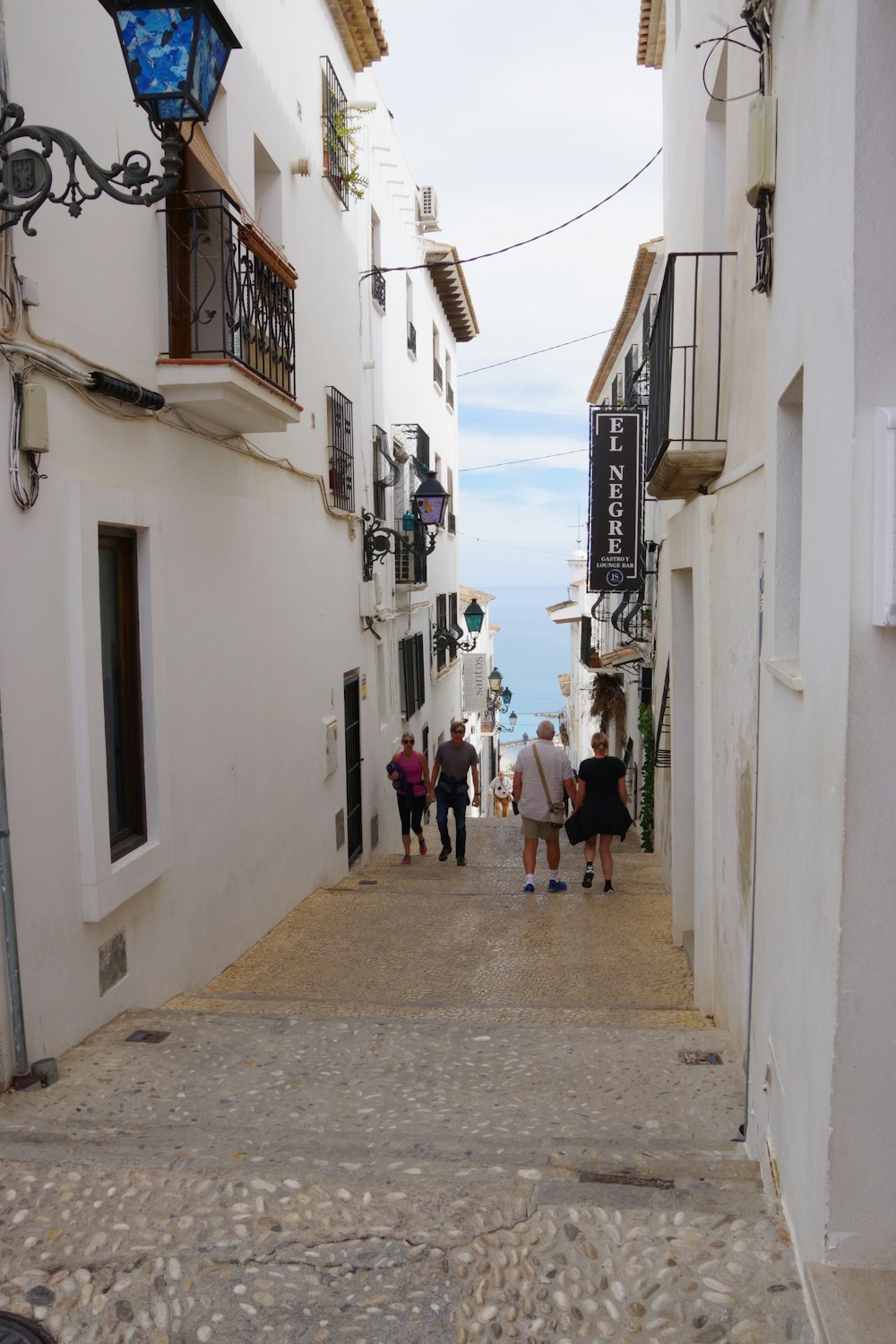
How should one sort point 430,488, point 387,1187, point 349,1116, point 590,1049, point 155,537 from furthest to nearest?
1. point 430,488
2. point 155,537
3. point 590,1049
4. point 349,1116
5. point 387,1187

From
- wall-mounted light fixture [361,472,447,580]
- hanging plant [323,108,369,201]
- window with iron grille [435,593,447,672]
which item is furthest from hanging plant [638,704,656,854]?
window with iron grille [435,593,447,672]

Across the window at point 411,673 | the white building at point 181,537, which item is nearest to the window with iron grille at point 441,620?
the window at point 411,673

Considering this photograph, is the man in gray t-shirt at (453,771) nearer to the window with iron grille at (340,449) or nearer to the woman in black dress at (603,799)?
the woman in black dress at (603,799)

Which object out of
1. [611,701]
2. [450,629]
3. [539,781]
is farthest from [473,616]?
[539,781]

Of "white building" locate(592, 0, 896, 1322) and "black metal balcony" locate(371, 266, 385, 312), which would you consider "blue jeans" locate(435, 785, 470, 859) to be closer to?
"black metal balcony" locate(371, 266, 385, 312)

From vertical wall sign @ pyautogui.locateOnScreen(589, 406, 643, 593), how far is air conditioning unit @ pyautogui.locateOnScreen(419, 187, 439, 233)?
8377mm

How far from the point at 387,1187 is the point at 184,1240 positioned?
0.62 m

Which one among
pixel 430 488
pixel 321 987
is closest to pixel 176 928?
pixel 321 987

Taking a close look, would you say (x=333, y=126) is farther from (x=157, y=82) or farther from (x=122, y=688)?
(x=157, y=82)

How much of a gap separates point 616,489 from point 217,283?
6776mm

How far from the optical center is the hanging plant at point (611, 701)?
19062 millimetres

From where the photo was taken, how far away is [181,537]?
22.7 feet

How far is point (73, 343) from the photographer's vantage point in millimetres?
5340

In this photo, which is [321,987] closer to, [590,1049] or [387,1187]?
[590,1049]
